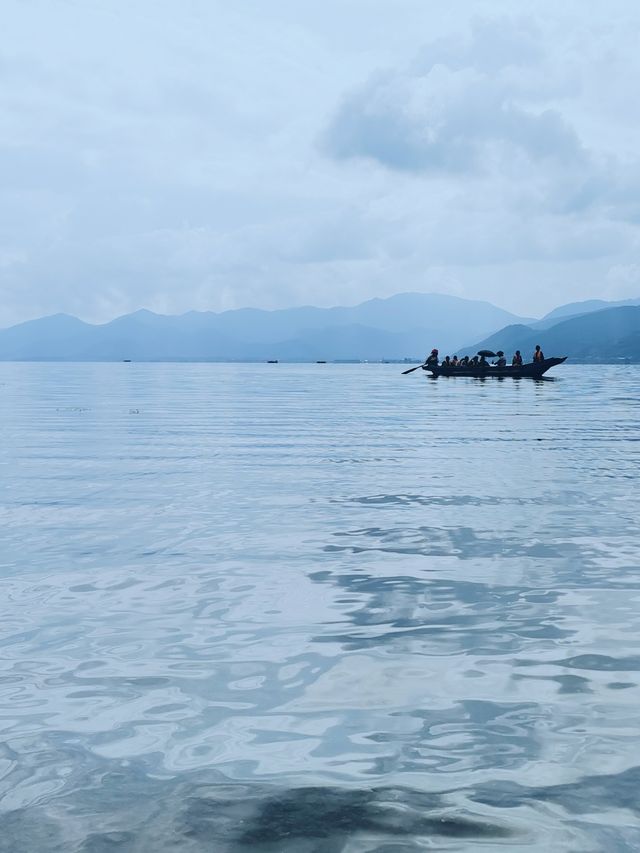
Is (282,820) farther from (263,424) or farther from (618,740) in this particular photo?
(263,424)

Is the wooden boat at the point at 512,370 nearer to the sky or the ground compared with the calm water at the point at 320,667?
nearer to the sky

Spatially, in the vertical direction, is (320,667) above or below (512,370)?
below

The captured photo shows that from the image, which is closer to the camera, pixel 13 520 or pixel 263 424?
pixel 13 520

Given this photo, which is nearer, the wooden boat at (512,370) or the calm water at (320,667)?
the calm water at (320,667)

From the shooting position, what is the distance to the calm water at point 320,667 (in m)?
6.18

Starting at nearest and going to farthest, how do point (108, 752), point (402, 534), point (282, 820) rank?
point (282, 820) < point (108, 752) < point (402, 534)

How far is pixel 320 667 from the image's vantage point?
926cm

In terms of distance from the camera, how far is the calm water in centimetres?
618

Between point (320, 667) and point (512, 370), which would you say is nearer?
point (320, 667)

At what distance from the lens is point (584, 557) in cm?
1430

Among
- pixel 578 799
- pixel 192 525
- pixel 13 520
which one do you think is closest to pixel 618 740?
pixel 578 799

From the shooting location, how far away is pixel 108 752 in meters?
7.20

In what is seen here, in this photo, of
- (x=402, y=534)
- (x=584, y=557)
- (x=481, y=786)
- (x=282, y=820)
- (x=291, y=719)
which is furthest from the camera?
(x=402, y=534)

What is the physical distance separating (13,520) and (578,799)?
13.7 metres
